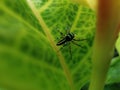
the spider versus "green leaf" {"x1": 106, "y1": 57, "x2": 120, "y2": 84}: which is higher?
the spider

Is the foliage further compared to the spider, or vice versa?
the spider

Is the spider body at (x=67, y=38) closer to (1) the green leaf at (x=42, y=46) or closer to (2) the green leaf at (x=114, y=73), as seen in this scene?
(1) the green leaf at (x=42, y=46)

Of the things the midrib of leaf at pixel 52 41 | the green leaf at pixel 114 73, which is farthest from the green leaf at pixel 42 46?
the green leaf at pixel 114 73

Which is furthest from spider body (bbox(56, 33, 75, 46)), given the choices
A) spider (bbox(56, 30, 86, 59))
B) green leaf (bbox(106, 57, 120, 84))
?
green leaf (bbox(106, 57, 120, 84))

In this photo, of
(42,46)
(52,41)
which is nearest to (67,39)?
(52,41)

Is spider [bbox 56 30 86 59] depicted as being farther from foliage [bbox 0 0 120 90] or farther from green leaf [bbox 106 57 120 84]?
green leaf [bbox 106 57 120 84]

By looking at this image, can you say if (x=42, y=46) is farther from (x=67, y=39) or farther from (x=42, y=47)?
(x=67, y=39)

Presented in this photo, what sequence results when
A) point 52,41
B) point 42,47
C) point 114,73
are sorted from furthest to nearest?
point 114,73, point 52,41, point 42,47

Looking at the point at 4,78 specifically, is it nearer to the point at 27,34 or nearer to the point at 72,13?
the point at 27,34
